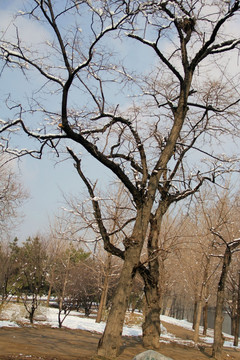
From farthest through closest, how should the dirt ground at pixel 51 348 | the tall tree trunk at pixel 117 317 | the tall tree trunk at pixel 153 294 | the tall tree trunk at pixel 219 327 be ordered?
the tall tree trunk at pixel 219 327, the tall tree trunk at pixel 153 294, the dirt ground at pixel 51 348, the tall tree trunk at pixel 117 317

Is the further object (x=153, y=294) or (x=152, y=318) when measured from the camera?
(x=152, y=318)

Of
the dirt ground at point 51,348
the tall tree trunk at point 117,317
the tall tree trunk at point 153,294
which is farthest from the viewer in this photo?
the tall tree trunk at point 153,294

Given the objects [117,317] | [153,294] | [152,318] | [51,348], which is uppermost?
[153,294]

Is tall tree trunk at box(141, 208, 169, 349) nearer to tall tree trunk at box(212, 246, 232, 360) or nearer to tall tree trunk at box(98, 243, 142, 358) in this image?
tall tree trunk at box(98, 243, 142, 358)

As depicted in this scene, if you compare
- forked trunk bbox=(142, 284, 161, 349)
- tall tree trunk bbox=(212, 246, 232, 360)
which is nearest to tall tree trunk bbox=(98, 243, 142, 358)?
forked trunk bbox=(142, 284, 161, 349)

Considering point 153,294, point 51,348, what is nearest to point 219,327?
point 153,294

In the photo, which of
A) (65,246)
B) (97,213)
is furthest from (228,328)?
(97,213)

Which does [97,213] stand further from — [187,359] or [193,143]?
[187,359]

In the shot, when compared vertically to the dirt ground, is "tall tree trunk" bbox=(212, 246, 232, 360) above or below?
above

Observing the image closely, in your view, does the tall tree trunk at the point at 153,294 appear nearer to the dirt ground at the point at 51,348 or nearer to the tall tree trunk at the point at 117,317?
the dirt ground at the point at 51,348

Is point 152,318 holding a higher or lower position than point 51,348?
higher

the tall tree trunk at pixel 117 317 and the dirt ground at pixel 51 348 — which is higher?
the tall tree trunk at pixel 117 317

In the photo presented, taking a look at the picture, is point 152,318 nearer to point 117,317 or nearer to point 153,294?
point 153,294

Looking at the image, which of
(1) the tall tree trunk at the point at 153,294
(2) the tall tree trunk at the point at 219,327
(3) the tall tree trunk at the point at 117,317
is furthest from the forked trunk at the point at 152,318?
(2) the tall tree trunk at the point at 219,327
